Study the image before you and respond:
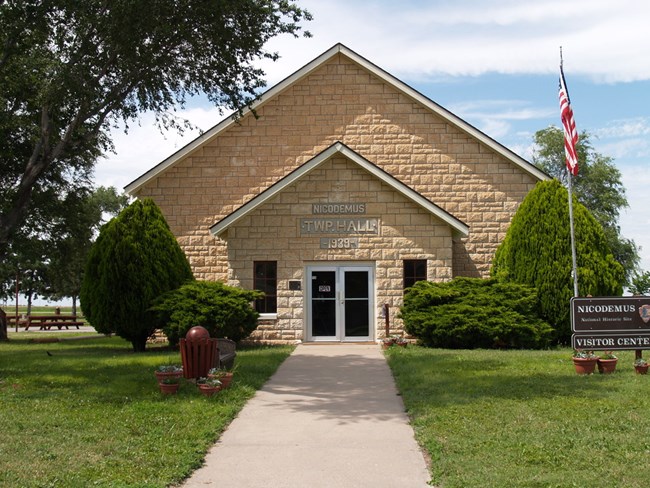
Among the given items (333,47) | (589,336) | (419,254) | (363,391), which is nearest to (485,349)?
(419,254)

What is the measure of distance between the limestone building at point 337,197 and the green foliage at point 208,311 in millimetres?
1783

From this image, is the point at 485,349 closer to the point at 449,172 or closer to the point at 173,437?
the point at 449,172

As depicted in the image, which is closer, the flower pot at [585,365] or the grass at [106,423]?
the grass at [106,423]

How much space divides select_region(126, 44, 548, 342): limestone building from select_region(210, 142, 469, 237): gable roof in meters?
0.03

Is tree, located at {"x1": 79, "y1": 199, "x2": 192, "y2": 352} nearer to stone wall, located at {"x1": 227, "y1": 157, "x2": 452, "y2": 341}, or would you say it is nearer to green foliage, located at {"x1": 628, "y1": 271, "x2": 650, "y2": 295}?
stone wall, located at {"x1": 227, "y1": 157, "x2": 452, "y2": 341}

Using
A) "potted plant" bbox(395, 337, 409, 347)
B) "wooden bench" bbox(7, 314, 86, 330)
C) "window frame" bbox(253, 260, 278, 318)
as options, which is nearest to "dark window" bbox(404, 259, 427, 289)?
"potted plant" bbox(395, 337, 409, 347)

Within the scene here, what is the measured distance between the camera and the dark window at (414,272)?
20641 mm

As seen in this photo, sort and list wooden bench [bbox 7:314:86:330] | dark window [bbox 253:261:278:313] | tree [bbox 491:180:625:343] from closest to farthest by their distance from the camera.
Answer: tree [bbox 491:180:625:343], dark window [bbox 253:261:278:313], wooden bench [bbox 7:314:86:330]

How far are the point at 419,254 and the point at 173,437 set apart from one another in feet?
42.8

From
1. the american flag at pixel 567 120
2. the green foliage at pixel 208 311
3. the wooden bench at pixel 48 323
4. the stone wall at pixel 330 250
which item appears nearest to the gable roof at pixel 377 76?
the stone wall at pixel 330 250

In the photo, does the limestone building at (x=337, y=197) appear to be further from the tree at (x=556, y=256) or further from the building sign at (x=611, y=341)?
the building sign at (x=611, y=341)

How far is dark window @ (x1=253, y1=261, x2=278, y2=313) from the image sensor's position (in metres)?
20.8

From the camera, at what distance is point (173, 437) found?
838 cm

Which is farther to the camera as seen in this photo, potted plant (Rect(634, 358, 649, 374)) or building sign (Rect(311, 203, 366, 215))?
building sign (Rect(311, 203, 366, 215))
